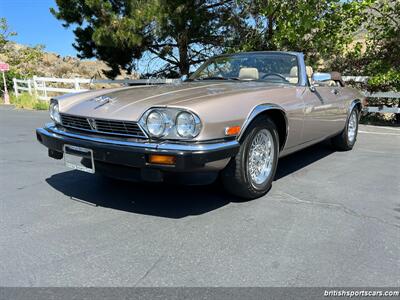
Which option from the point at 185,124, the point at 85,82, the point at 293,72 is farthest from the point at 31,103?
the point at 185,124

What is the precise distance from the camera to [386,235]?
2.87m

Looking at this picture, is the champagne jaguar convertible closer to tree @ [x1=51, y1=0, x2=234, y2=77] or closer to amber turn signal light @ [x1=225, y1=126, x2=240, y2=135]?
amber turn signal light @ [x1=225, y1=126, x2=240, y2=135]

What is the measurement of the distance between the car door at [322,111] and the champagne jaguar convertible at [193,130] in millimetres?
22

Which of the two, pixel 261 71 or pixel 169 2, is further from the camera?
pixel 169 2

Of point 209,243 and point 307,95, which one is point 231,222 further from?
point 307,95

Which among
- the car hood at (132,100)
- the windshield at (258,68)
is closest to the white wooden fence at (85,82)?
the windshield at (258,68)

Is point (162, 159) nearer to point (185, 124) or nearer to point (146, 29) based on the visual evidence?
point (185, 124)

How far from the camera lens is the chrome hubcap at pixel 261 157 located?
3506 millimetres

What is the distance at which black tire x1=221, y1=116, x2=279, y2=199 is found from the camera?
3.25 m

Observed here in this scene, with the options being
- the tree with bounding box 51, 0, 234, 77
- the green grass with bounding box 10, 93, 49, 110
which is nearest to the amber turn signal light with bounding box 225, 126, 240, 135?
the tree with bounding box 51, 0, 234, 77

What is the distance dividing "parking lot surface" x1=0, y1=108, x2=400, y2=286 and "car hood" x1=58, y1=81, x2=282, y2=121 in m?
0.83

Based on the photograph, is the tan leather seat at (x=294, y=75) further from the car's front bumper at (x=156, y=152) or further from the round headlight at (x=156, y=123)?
the round headlight at (x=156, y=123)
